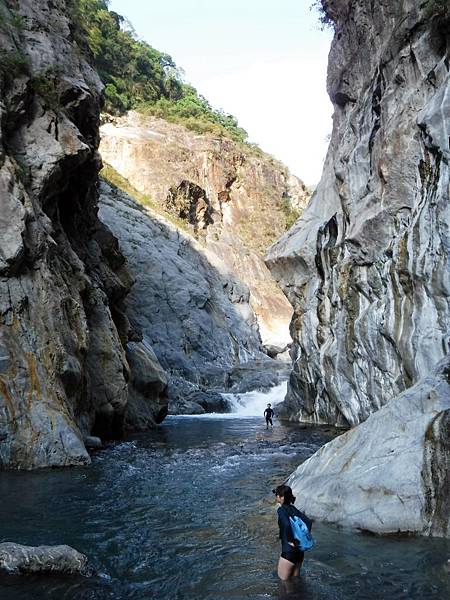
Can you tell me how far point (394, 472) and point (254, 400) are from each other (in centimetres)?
3275

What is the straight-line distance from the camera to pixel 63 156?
21953mm

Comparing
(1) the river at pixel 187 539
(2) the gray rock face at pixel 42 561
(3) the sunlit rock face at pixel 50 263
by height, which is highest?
(3) the sunlit rock face at pixel 50 263

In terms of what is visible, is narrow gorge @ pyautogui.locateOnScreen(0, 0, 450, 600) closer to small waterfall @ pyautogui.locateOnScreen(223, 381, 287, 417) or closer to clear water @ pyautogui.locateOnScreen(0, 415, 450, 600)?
clear water @ pyautogui.locateOnScreen(0, 415, 450, 600)

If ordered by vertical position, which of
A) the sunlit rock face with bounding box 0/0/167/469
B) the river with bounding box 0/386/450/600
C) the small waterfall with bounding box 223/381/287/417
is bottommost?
the small waterfall with bounding box 223/381/287/417

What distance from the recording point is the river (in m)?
8.04

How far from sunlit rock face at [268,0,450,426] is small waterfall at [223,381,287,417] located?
20.8 ft

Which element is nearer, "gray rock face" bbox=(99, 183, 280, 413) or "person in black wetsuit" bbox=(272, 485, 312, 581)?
"person in black wetsuit" bbox=(272, 485, 312, 581)

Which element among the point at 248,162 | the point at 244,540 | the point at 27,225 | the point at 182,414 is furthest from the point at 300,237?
the point at 248,162

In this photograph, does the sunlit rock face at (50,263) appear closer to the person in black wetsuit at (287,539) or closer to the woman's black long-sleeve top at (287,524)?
the person in black wetsuit at (287,539)

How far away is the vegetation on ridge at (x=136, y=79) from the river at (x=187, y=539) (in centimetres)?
6643

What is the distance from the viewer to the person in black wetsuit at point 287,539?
26.2 ft

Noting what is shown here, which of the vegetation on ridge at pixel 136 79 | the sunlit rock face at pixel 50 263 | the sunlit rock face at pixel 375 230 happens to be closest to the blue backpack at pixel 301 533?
the sunlit rock face at pixel 50 263

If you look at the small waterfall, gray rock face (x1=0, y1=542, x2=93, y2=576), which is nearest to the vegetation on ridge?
the small waterfall

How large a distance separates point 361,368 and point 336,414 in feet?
16.2
